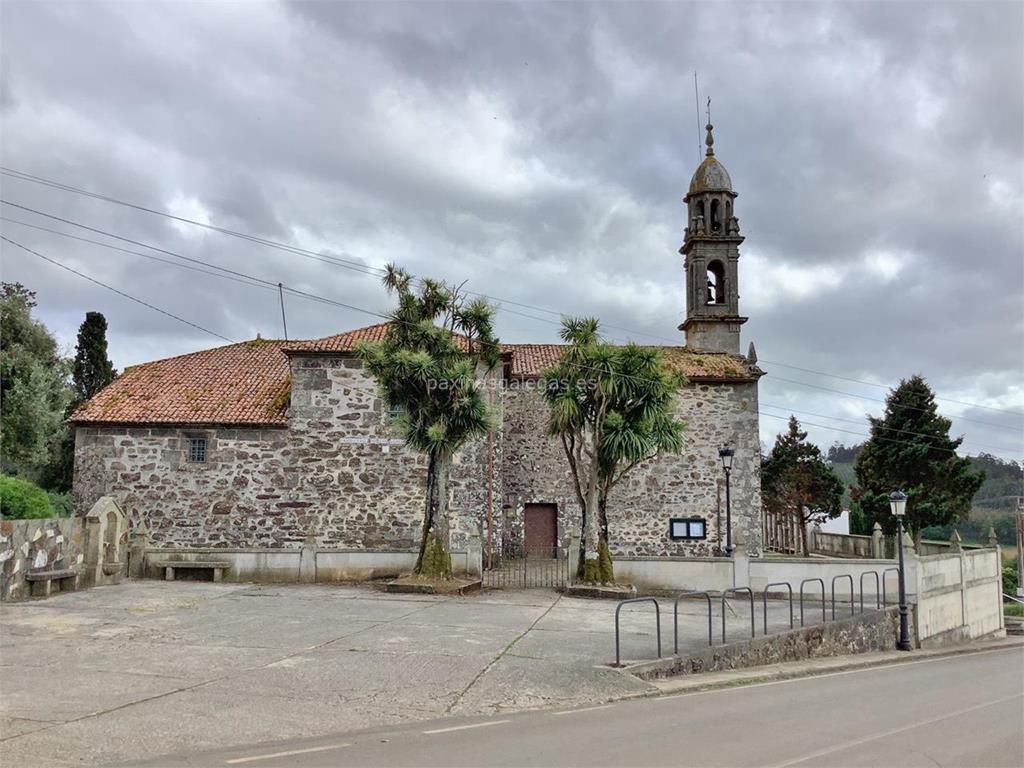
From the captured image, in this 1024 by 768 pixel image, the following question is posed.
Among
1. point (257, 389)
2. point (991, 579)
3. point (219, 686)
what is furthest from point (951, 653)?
point (257, 389)

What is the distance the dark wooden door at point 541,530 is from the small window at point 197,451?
1067 centimetres

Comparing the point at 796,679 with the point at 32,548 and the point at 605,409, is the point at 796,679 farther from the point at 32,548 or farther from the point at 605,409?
the point at 32,548

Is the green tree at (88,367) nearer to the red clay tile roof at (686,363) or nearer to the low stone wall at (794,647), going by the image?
the red clay tile roof at (686,363)

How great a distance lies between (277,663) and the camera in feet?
34.0

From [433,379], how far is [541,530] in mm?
10232

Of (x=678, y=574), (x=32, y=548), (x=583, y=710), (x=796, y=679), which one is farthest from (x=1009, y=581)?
(x=32, y=548)

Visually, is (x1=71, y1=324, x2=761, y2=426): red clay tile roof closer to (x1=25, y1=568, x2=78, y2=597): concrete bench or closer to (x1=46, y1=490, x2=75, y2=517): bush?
(x1=46, y1=490, x2=75, y2=517): bush

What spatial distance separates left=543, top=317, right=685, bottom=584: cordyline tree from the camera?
725 inches

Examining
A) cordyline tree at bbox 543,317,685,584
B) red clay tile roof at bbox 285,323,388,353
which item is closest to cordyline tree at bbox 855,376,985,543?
cordyline tree at bbox 543,317,685,584

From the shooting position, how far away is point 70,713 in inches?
308

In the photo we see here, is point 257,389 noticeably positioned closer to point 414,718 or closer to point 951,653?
point 414,718

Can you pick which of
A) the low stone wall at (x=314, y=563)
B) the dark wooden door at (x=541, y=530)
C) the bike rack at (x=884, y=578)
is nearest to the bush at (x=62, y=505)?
the low stone wall at (x=314, y=563)

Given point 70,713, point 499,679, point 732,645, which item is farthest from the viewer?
point 732,645

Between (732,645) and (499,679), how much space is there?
457cm
